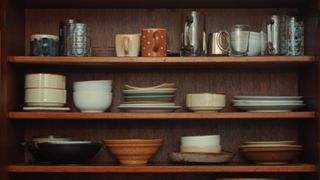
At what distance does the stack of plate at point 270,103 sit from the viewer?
211 cm

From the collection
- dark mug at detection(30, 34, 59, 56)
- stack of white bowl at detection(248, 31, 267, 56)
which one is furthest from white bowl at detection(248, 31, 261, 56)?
dark mug at detection(30, 34, 59, 56)

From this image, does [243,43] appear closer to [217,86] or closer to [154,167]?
[217,86]

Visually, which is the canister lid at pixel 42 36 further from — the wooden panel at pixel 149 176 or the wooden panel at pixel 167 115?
the wooden panel at pixel 149 176

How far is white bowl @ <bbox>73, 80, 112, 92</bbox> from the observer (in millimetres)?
2158

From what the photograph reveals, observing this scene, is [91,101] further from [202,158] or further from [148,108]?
[202,158]

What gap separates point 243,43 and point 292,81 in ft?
1.11

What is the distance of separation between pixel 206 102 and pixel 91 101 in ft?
1.31

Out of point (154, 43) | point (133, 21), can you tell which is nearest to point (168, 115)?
point (154, 43)

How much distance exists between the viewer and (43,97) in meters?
2.11

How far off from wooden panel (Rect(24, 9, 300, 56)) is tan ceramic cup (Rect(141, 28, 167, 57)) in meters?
0.24

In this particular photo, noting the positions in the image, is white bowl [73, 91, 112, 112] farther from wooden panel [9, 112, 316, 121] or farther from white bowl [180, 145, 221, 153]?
white bowl [180, 145, 221, 153]

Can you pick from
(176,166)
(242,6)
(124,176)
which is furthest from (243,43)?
(124,176)

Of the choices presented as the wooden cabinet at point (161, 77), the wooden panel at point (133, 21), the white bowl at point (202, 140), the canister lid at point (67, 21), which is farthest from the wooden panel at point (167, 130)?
the canister lid at point (67, 21)

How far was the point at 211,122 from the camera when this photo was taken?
2324 mm
